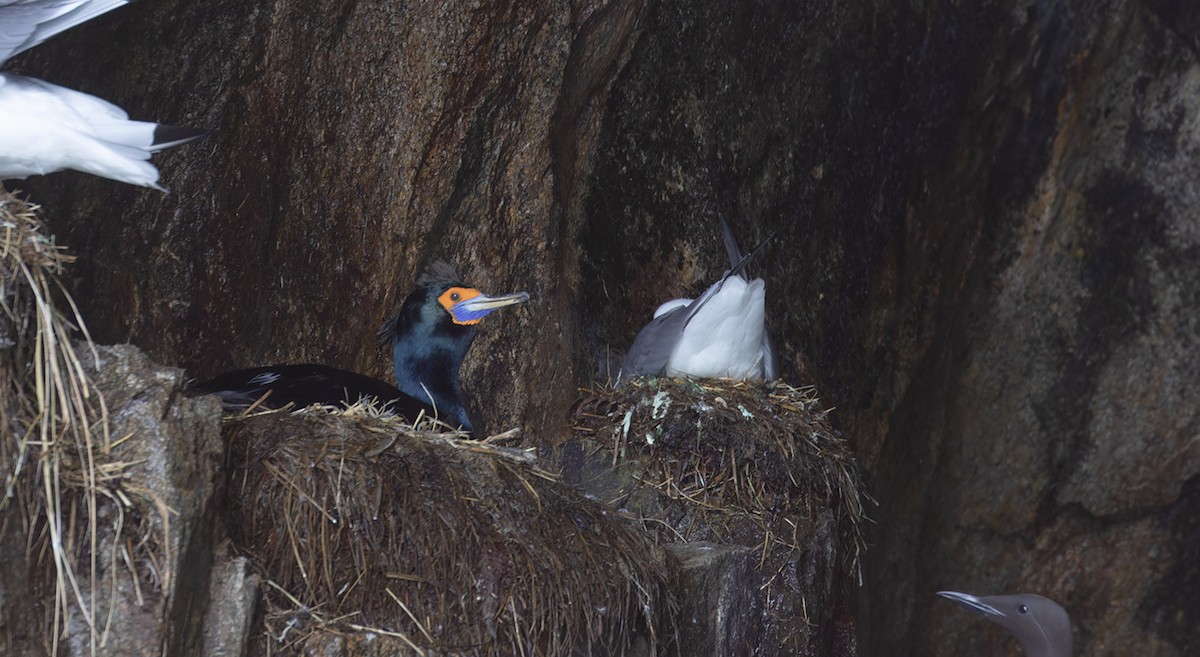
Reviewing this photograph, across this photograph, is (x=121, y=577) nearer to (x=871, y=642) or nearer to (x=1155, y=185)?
(x=871, y=642)

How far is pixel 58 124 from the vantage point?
3.07m

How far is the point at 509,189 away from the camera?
5355 millimetres

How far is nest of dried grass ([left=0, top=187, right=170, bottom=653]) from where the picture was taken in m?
2.48

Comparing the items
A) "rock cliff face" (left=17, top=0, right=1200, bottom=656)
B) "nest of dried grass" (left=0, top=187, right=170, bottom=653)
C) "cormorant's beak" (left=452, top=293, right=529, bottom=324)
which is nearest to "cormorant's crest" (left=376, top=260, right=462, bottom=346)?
"cormorant's beak" (left=452, top=293, right=529, bottom=324)

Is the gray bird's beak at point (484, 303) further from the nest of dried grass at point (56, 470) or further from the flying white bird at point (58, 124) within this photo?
the nest of dried grass at point (56, 470)

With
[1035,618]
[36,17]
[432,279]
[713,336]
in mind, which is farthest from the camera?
[713,336]

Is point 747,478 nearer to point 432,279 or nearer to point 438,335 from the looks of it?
point 438,335

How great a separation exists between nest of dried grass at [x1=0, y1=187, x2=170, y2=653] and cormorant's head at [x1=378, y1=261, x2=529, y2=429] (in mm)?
2008

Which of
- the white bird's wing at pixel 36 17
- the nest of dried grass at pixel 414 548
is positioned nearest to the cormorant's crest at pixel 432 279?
the nest of dried grass at pixel 414 548

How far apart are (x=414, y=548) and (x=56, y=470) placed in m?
0.88

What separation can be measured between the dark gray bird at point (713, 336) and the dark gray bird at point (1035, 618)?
138 cm

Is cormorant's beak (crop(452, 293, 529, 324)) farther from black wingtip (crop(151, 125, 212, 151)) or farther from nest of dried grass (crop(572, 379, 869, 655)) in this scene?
black wingtip (crop(151, 125, 212, 151))

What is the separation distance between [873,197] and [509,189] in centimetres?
172

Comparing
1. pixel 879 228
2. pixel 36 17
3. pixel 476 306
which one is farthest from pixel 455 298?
pixel 879 228
